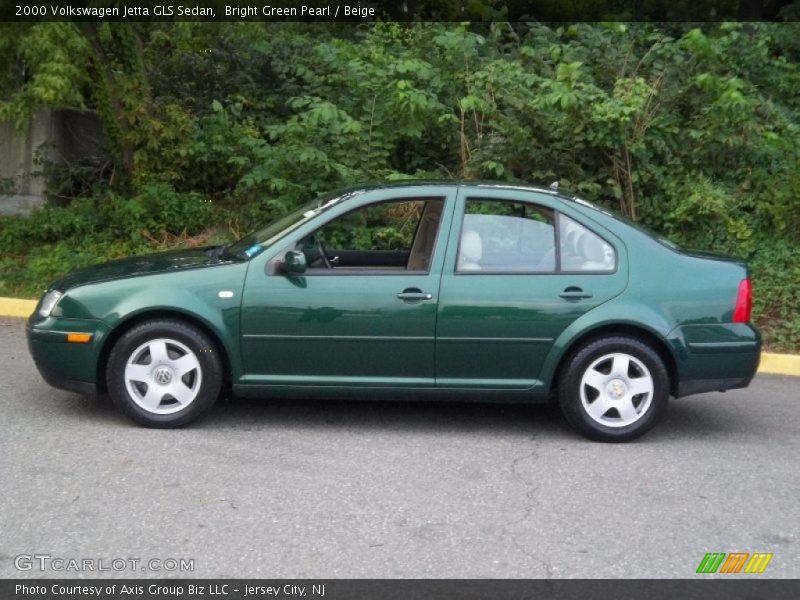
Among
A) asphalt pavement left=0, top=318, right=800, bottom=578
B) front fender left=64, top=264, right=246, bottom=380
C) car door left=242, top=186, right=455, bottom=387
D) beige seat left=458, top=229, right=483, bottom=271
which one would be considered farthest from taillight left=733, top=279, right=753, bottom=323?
front fender left=64, top=264, right=246, bottom=380

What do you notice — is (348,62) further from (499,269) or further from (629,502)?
(629,502)

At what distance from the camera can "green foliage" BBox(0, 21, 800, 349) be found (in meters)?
9.89

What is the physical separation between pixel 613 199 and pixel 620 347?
15.8 ft

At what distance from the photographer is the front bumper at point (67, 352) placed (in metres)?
5.81

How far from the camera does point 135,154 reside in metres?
11.3

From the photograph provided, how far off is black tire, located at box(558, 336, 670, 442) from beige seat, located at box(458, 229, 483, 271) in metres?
0.81

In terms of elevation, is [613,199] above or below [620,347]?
A: above

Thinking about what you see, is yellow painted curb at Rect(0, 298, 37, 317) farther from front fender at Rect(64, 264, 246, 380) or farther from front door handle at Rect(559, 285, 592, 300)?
front door handle at Rect(559, 285, 592, 300)

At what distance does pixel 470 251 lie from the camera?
6008 millimetres

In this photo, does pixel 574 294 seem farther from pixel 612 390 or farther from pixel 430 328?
pixel 430 328

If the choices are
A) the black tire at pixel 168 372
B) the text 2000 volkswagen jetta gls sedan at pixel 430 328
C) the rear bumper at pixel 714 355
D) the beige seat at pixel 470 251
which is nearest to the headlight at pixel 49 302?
the text 2000 volkswagen jetta gls sedan at pixel 430 328

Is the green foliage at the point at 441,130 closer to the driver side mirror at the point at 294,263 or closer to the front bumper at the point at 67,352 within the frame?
the driver side mirror at the point at 294,263

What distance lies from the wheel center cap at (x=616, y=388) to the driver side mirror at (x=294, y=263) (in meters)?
1.95
